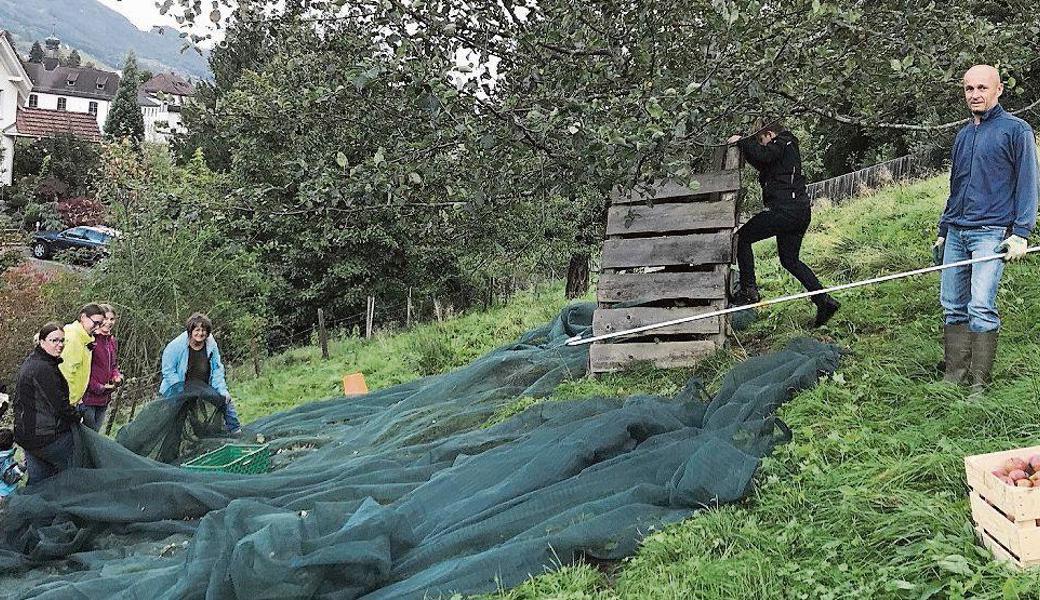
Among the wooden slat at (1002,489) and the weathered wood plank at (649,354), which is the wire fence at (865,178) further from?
the wooden slat at (1002,489)

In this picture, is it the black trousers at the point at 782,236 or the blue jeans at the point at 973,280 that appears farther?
the black trousers at the point at 782,236

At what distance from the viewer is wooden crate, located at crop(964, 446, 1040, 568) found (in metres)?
2.53

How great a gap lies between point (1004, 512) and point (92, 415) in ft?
22.5

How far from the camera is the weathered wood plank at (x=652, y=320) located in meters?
6.03

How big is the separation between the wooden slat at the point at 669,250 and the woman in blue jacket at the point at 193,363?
359 centimetres

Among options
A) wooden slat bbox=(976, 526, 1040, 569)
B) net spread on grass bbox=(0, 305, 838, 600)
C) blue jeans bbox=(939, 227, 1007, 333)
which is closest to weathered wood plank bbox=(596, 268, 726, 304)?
net spread on grass bbox=(0, 305, 838, 600)

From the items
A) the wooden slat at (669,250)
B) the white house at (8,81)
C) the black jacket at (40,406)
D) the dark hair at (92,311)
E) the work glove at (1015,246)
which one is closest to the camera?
the work glove at (1015,246)

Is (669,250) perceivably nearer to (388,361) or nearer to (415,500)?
(415,500)

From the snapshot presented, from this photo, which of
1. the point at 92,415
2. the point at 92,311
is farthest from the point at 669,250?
the point at 92,415

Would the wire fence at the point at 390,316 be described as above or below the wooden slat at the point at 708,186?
below

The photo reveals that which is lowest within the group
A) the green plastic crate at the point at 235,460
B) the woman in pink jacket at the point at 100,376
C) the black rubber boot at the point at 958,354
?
the green plastic crate at the point at 235,460

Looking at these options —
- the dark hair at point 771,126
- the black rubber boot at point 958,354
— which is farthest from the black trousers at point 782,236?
the black rubber boot at point 958,354

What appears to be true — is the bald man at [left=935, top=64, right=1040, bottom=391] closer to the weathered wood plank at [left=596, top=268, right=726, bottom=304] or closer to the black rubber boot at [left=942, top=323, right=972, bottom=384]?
the black rubber boot at [left=942, top=323, right=972, bottom=384]

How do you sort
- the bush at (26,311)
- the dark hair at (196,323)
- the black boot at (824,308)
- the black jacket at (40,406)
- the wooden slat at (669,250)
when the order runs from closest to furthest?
the black jacket at (40,406) < the black boot at (824,308) < the wooden slat at (669,250) < the dark hair at (196,323) < the bush at (26,311)
